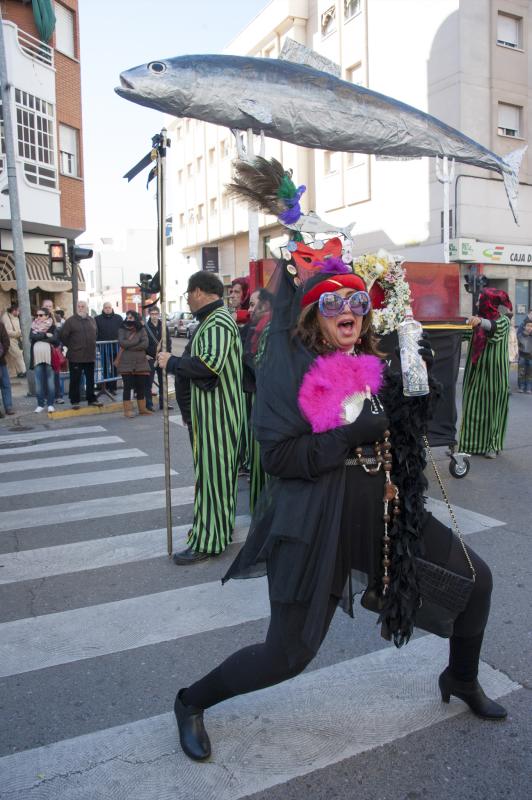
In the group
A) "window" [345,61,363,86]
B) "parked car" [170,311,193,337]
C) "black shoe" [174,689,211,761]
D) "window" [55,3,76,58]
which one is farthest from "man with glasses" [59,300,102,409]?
"parked car" [170,311,193,337]

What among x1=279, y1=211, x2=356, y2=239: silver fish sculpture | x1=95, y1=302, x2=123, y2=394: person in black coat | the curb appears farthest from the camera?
x1=95, y1=302, x2=123, y2=394: person in black coat

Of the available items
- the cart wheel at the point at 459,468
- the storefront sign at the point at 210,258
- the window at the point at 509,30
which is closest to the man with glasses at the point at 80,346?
the cart wheel at the point at 459,468

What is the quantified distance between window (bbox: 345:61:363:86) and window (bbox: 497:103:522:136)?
18.8 feet

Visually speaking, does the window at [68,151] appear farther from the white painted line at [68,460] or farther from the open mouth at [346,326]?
the open mouth at [346,326]

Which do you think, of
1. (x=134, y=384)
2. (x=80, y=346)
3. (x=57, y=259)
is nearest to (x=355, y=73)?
(x=57, y=259)

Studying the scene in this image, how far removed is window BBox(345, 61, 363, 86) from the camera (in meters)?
26.4

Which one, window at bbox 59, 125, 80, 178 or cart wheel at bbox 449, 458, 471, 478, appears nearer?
cart wheel at bbox 449, 458, 471, 478

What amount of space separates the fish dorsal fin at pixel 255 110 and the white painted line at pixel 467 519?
6.10m

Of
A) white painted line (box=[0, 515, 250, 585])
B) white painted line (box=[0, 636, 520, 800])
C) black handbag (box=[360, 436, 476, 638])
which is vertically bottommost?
white painted line (box=[0, 636, 520, 800])

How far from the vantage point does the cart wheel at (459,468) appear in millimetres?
6730

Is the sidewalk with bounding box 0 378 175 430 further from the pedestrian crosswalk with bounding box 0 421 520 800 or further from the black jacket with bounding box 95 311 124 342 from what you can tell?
the pedestrian crosswalk with bounding box 0 421 520 800

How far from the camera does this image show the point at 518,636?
11.2 feet

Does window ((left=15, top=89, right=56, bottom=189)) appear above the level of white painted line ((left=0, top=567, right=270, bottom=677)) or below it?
above

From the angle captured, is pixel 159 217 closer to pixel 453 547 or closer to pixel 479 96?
pixel 453 547
